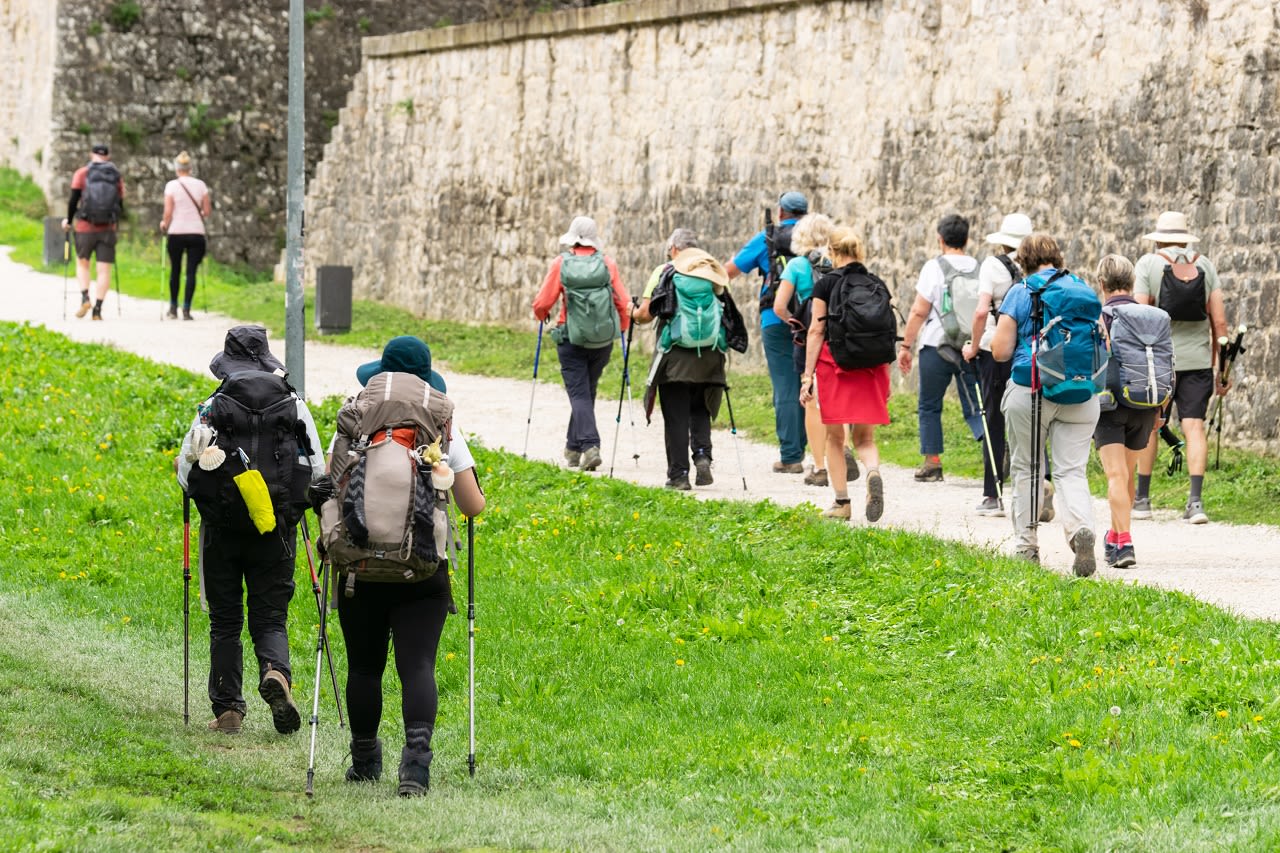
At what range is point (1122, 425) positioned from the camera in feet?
33.6

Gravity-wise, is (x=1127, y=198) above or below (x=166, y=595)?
above

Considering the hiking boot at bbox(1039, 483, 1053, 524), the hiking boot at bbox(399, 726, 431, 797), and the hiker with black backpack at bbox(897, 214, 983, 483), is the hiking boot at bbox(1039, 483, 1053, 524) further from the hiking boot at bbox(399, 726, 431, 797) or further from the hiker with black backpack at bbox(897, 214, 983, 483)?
the hiking boot at bbox(399, 726, 431, 797)

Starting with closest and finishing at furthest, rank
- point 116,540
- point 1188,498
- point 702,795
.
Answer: point 702,795
point 116,540
point 1188,498

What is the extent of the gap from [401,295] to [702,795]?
18.0 m

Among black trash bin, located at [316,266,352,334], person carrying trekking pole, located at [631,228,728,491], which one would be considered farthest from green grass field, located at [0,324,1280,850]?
black trash bin, located at [316,266,352,334]

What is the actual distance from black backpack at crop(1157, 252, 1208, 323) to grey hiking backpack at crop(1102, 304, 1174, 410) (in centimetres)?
153

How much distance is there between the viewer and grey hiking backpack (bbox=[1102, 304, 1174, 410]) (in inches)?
398

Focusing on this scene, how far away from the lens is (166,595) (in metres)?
10.2

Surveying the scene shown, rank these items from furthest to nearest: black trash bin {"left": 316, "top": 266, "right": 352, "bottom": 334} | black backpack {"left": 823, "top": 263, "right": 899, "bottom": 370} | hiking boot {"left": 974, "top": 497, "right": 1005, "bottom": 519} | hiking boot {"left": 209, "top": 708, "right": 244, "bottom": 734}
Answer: black trash bin {"left": 316, "top": 266, "right": 352, "bottom": 334} → hiking boot {"left": 974, "top": 497, "right": 1005, "bottom": 519} → black backpack {"left": 823, "top": 263, "right": 899, "bottom": 370} → hiking boot {"left": 209, "top": 708, "right": 244, "bottom": 734}

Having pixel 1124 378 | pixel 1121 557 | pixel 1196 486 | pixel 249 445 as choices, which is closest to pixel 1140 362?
pixel 1124 378

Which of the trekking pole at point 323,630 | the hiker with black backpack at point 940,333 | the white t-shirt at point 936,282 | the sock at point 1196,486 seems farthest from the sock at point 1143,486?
the trekking pole at point 323,630

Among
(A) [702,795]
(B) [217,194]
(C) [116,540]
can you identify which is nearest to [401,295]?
(B) [217,194]

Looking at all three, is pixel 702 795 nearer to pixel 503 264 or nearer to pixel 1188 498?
pixel 1188 498

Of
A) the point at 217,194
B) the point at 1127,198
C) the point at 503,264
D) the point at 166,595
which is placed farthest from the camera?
the point at 217,194
